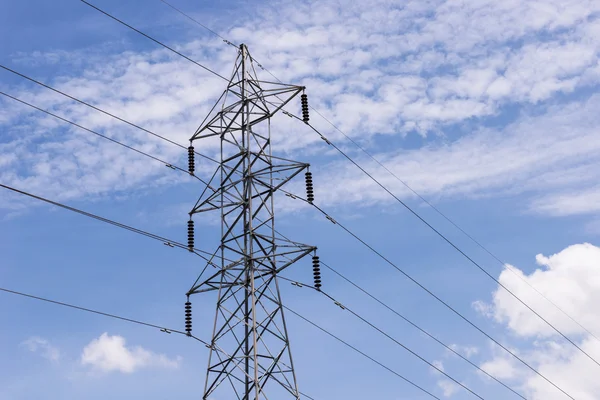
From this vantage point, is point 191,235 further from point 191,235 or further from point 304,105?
point 304,105

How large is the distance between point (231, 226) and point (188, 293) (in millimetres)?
3561

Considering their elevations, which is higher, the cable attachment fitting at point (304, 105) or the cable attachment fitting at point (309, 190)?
the cable attachment fitting at point (304, 105)

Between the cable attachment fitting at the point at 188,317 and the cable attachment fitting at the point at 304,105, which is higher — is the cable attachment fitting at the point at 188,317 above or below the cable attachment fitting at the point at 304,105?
below

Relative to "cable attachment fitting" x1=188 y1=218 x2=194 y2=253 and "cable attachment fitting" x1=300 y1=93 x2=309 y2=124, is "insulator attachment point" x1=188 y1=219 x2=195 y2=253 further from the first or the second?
"cable attachment fitting" x1=300 y1=93 x2=309 y2=124

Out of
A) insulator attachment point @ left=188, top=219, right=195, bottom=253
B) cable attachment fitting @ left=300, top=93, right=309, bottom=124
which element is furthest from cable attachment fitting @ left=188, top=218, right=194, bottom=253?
cable attachment fitting @ left=300, top=93, right=309, bottom=124

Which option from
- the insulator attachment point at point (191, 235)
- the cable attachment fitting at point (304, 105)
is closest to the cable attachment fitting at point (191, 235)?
the insulator attachment point at point (191, 235)

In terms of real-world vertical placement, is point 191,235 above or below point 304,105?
below

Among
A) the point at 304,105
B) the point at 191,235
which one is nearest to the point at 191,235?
the point at 191,235

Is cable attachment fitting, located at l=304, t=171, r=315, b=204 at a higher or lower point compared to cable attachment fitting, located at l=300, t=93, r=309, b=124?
lower

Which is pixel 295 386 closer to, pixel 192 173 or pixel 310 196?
pixel 310 196

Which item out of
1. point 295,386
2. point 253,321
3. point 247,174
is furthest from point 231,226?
point 295,386

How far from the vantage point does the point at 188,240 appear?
120ft

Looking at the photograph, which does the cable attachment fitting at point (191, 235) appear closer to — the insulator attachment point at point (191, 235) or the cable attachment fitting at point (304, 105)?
the insulator attachment point at point (191, 235)

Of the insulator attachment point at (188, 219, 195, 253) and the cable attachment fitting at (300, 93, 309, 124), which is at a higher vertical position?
the cable attachment fitting at (300, 93, 309, 124)
